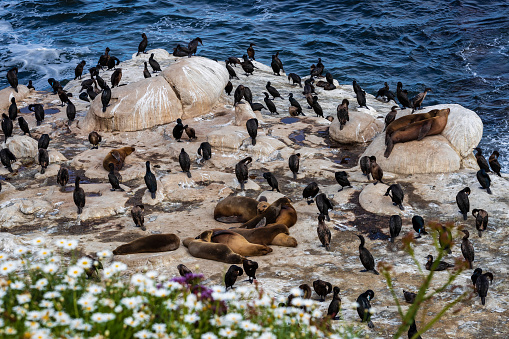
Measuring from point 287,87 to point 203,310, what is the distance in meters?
17.6

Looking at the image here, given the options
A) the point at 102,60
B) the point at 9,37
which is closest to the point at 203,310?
the point at 102,60

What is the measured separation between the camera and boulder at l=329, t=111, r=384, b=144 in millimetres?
15539

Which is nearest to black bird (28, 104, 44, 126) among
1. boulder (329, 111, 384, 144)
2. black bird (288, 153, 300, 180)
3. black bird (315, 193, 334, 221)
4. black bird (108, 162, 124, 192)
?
black bird (108, 162, 124, 192)

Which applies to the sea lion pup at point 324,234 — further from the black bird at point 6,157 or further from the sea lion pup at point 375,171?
the black bird at point 6,157

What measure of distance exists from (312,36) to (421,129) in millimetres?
20409

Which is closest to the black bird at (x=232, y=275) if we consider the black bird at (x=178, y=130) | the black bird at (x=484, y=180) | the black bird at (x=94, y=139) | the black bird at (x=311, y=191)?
the black bird at (x=311, y=191)

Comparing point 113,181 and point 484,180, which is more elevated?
point 113,181

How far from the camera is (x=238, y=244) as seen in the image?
991cm

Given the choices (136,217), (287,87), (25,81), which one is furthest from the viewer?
(25,81)

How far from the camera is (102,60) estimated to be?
21812 mm

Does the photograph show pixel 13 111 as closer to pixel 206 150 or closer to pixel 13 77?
pixel 13 77

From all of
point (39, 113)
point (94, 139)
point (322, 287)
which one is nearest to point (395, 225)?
point (322, 287)

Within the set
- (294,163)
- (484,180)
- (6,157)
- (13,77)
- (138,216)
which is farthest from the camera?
(13,77)

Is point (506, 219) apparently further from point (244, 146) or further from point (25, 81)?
point (25, 81)
